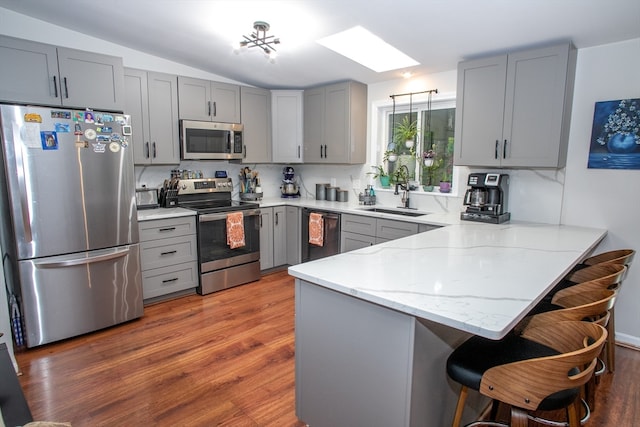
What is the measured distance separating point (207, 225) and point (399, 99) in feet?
7.96

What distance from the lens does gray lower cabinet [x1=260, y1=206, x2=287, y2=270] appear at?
426cm

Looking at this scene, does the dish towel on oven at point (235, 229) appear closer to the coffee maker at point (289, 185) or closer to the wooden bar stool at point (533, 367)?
the coffee maker at point (289, 185)

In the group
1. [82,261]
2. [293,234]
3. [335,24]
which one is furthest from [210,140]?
[335,24]

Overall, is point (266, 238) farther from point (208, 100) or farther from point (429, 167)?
point (429, 167)

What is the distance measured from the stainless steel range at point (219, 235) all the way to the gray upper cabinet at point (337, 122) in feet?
3.49

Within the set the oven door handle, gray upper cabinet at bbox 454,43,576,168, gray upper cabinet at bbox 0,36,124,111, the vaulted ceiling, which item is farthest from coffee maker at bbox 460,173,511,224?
gray upper cabinet at bbox 0,36,124,111

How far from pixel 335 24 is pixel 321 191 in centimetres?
227

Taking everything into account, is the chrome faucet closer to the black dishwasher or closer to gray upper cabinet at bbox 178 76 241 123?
the black dishwasher

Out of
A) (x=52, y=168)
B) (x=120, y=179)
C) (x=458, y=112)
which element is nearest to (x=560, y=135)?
(x=458, y=112)

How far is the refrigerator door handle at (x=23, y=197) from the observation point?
8.14 feet

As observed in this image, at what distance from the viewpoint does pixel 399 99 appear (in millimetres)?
4023

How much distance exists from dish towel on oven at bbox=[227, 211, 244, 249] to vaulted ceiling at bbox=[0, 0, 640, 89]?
1570 millimetres

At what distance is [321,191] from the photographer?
472cm

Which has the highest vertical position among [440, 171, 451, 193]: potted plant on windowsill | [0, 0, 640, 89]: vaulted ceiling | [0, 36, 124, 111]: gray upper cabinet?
[0, 0, 640, 89]: vaulted ceiling
